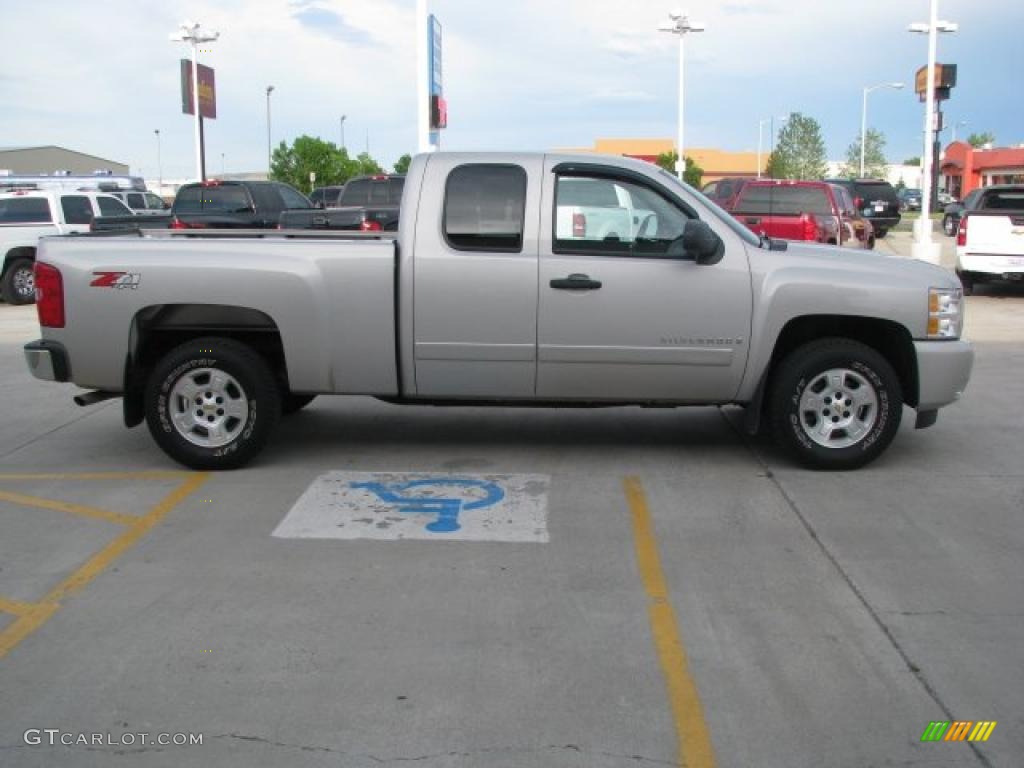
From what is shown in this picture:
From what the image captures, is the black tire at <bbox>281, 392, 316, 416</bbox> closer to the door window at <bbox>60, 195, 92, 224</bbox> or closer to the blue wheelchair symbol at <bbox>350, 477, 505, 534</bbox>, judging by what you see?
the blue wheelchair symbol at <bbox>350, 477, 505, 534</bbox>

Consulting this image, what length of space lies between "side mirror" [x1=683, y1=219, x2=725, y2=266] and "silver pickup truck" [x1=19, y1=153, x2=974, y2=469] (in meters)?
0.01

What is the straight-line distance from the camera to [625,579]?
5320 millimetres

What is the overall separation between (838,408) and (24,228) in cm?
1630

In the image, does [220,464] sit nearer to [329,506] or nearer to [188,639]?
[329,506]

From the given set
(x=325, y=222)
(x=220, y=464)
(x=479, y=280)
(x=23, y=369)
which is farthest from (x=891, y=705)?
(x=325, y=222)

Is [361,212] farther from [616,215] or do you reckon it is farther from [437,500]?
[437,500]

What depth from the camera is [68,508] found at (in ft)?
21.4

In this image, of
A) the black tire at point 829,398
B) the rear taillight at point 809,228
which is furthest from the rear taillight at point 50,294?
the rear taillight at point 809,228

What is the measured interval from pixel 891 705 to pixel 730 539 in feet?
6.20

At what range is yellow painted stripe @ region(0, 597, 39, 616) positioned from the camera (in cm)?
495

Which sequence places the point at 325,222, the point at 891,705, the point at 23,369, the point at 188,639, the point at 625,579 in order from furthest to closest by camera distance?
the point at 325,222, the point at 23,369, the point at 625,579, the point at 188,639, the point at 891,705

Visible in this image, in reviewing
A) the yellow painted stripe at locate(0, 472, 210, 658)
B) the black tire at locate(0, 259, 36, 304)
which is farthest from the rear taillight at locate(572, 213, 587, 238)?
the black tire at locate(0, 259, 36, 304)

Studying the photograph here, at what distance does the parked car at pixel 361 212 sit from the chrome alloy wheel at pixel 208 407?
6352 mm

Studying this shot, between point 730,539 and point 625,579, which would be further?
point 730,539
